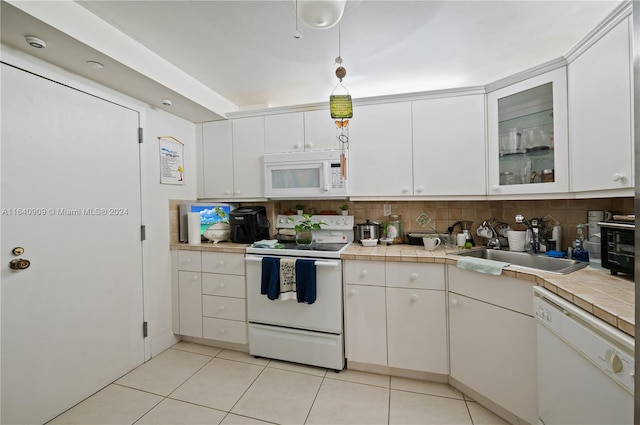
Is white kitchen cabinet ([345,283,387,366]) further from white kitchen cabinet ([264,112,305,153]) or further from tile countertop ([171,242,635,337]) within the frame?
white kitchen cabinet ([264,112,305,153])

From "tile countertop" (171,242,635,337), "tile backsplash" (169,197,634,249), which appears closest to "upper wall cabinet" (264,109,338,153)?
"tile backsplash" (169,197,634,249)

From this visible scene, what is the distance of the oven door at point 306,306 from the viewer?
1983mm

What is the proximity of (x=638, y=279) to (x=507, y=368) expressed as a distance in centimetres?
147

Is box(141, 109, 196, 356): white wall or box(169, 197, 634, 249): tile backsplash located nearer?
box(169, 197, 634, 249): tile backsplash

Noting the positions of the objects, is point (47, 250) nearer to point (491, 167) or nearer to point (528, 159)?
point (491, 167)

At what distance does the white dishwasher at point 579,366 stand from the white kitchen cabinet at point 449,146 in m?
0.97

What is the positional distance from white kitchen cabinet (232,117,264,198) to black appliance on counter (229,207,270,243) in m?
0.22

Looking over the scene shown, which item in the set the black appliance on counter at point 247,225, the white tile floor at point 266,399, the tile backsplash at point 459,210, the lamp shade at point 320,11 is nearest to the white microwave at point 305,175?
the black appliance on counter at point 247,225

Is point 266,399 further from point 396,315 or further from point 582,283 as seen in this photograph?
point 582,283

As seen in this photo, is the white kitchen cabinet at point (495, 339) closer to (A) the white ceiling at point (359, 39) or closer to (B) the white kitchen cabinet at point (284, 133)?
(A) the white ceiling at point (359, 39)

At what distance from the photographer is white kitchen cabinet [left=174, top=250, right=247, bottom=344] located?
7.44 feet

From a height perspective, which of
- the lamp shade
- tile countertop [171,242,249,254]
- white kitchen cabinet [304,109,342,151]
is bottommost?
tile countertop [171,242,249,254]

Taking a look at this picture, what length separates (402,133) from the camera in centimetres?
217

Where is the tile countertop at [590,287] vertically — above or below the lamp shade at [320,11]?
below
